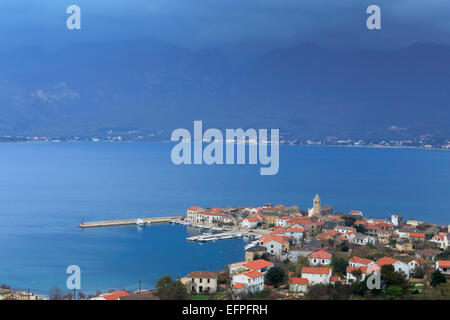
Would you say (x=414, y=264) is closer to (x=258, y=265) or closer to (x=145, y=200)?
(x=258, y=265)

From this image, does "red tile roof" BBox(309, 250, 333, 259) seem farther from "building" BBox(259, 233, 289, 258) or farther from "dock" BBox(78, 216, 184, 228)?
"dock" BBox(78, 216, 184, 228)

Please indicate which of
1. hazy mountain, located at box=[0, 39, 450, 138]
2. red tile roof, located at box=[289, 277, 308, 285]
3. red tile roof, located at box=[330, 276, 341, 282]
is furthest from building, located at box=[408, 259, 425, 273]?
hazy mountain, located at box=[0, 39, 450, 138]

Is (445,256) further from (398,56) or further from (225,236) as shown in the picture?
(398,56)

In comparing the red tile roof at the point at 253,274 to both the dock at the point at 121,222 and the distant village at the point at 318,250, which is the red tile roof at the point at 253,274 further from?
the dock at the point at 121,222
